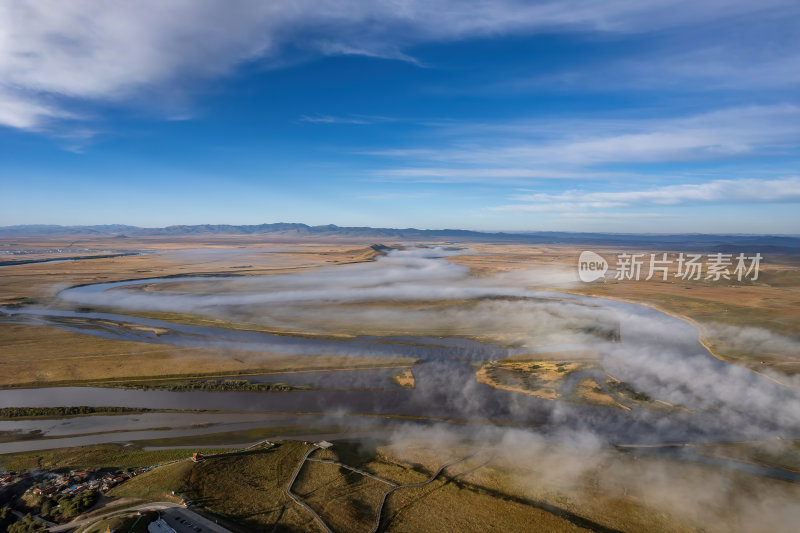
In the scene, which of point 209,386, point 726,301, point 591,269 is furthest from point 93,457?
point 591,269

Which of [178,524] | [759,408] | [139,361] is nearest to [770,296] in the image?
[759,408]

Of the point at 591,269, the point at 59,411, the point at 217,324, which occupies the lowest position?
the point at 59,411

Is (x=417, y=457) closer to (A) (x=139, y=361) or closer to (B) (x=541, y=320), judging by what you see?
(A) (x=139, y=361)

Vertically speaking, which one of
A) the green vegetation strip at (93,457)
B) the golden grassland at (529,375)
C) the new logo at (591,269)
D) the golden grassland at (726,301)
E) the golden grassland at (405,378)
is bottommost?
the green vegetation strip at (93,457)

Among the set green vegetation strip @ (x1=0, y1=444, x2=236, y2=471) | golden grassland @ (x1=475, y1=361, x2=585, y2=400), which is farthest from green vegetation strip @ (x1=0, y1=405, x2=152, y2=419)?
golden grassland @ (x1=475, y1=361, x2=585, y2=400)

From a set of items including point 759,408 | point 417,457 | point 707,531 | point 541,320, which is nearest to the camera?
point 707,531

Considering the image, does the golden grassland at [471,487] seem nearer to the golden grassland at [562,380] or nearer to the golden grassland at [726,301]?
the golden grassland at [562,380]

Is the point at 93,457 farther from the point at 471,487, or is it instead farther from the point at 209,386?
the point at 471,487

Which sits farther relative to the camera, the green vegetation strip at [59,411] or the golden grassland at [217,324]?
the golden grassland at [217,324]

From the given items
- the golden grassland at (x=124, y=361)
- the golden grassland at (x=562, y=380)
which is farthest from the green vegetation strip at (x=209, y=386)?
the golden grassland at (x=562, y=380)

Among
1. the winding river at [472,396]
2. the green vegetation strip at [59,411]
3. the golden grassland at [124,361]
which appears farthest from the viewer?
the golden grassland at [124,361]

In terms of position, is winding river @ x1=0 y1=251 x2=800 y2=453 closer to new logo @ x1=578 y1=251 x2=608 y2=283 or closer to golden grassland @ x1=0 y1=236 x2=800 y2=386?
golden grassland @ x1=0 y1=236 x2=800 y2=386
